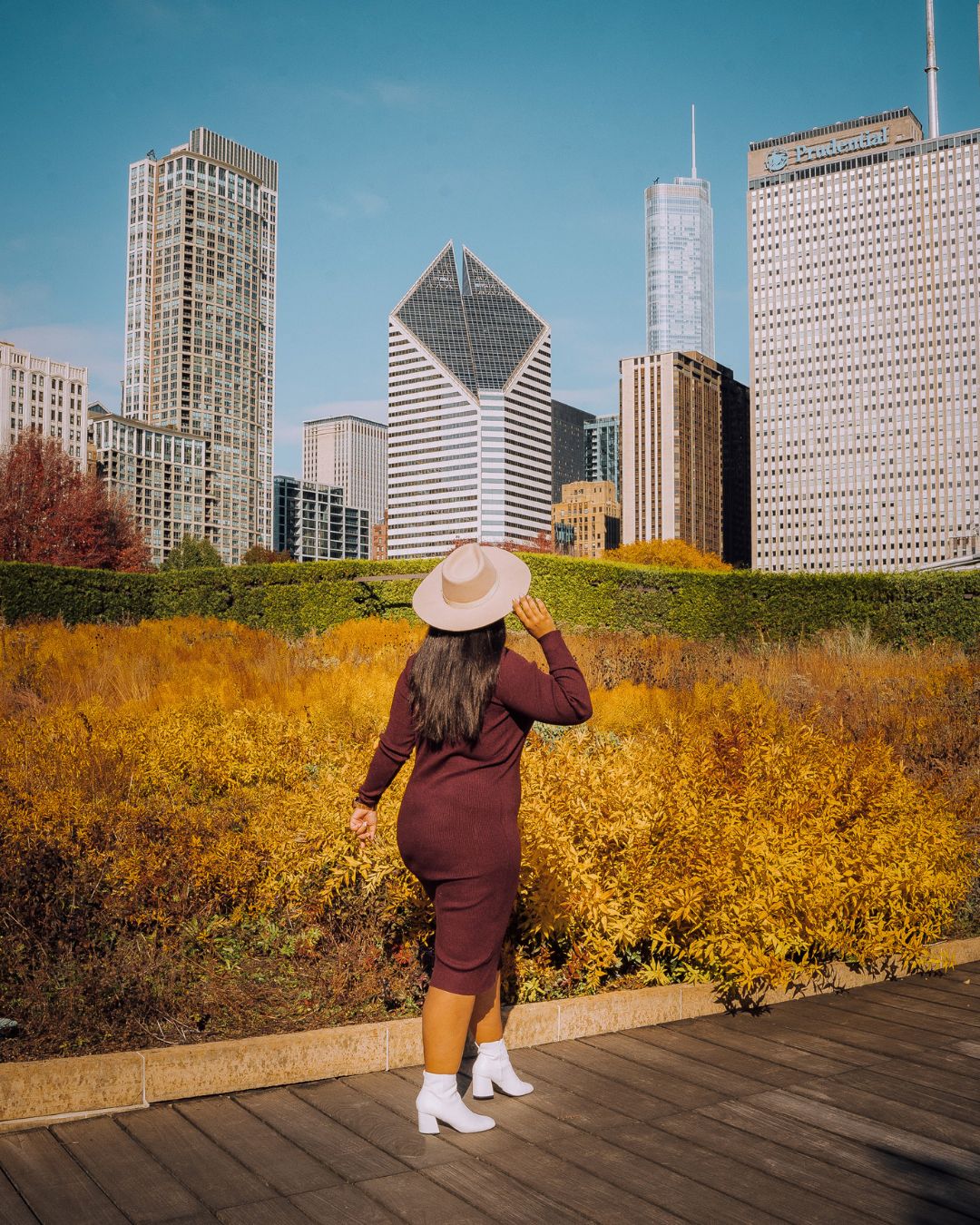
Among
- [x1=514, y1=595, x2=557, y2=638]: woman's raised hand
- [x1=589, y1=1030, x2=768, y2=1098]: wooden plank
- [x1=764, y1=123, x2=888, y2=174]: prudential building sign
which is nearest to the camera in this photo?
[x1=514, y1=595, x2=557, y2=638]: woman's raised hand

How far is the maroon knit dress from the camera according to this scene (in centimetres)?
307

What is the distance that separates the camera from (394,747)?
10.9ft

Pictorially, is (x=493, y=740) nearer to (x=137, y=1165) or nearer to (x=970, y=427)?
(x=137, y=1165)

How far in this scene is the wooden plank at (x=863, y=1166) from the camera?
258cm

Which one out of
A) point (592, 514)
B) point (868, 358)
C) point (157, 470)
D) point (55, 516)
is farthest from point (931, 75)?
point (55, 516)

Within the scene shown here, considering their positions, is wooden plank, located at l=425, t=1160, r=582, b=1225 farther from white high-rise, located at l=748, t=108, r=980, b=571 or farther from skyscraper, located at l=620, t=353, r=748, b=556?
skyscraper, located at l=620, t=353, r=748, b=556

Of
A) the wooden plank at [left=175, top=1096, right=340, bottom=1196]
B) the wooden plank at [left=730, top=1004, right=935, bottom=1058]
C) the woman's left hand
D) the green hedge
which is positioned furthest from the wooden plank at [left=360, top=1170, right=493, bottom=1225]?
the green hedge

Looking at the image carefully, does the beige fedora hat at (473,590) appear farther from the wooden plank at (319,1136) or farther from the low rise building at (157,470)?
the low rise building at (157,470)

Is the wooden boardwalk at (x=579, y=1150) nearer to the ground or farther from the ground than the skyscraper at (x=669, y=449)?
nearer to the ground

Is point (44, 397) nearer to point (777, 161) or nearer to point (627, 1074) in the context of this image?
point (777, 161)

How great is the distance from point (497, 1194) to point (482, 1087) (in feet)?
2.11

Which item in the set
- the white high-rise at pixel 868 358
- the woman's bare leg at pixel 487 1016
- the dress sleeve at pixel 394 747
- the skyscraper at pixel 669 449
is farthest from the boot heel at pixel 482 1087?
the skyscraper at pixel 669 449

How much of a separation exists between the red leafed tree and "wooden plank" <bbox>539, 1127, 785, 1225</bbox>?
29620mm

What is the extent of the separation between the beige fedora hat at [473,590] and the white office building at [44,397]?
14481cm
